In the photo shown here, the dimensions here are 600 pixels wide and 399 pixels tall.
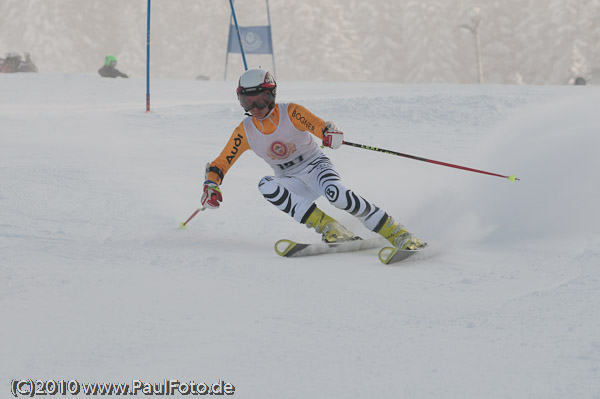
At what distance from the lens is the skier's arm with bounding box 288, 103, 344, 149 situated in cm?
466

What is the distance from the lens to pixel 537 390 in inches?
90.7

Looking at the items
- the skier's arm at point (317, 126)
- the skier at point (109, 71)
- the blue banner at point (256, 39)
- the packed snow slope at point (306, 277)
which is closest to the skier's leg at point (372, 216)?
the packed snow slope at point (306, 277)

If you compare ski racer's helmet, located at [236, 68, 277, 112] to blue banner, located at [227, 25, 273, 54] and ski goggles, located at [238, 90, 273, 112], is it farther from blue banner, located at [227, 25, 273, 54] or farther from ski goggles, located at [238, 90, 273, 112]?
blue banner, located at [227, 25, 273, 54]

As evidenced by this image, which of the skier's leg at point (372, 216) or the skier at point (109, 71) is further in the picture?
the skier at point (109, 71)

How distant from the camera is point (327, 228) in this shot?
190 inches

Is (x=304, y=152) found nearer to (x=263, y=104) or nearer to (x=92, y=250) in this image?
(x=263, y=104)

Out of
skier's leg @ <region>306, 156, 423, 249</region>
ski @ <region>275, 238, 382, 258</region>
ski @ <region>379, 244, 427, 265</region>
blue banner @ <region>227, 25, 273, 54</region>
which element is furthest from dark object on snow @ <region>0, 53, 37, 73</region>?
ski @ <region>379, 244, 427, 265</region>

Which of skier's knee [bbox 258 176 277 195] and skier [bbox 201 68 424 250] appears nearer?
skier [bbox 201 68 424 250]

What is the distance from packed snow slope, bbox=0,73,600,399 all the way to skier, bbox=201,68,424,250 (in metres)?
0.28

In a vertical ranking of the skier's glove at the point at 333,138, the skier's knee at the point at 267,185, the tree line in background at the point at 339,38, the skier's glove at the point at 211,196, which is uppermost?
the skier's glove at the point at 333,138

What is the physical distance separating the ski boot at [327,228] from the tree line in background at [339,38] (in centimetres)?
3338

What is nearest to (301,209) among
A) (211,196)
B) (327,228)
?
(327,228)

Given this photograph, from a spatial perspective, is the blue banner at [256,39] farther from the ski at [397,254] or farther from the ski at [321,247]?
the ski at [397,254]

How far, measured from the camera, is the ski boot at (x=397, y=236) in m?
4.45
